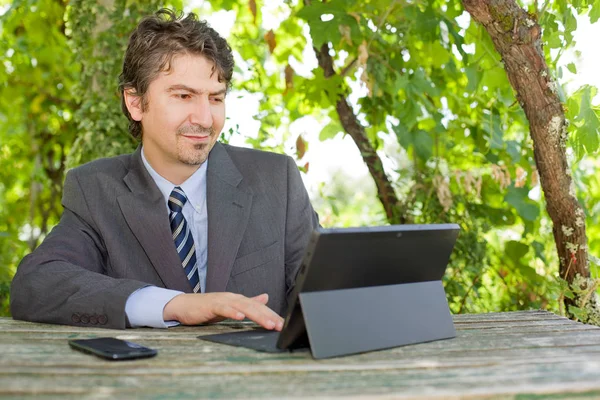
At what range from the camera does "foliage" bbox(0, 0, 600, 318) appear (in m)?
3.27

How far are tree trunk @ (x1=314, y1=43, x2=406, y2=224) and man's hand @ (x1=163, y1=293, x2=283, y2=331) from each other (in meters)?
2.22

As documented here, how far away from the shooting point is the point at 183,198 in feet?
8.27

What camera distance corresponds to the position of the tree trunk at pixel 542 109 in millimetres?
2535

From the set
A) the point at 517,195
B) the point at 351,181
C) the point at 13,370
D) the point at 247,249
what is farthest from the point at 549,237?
the point at 351,181

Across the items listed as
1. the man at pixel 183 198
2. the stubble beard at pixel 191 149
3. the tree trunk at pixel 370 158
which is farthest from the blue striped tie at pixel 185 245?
the tree trunk at pixel 370 158

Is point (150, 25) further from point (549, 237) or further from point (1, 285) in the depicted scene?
point (549, 237)

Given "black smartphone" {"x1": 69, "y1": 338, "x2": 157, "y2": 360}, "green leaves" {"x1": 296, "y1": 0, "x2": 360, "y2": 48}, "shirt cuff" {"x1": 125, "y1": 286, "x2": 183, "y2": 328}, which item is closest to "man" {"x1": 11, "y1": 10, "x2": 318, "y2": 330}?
"shirt cuff" {"x1": 125, "y1": 286, "x2": 183, "y2": 328}

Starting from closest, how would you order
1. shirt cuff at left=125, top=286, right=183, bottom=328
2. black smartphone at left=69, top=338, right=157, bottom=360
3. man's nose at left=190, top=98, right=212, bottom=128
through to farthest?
black smartphone at left=69, top=338, right=157, bottom=360
shirt cuff at left=125, top=286, right=183, bottom=328
man's nose at left=190, top=98, right=212, bottom=128

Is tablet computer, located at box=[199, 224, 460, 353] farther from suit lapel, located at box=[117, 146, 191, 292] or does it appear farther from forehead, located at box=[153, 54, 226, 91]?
forehead, located at box=[153, 54, 226, 91]

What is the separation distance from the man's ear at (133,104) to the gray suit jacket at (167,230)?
150 millimetres

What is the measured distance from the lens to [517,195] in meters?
3.52

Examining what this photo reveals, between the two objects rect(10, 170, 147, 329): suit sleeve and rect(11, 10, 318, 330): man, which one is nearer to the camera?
rect(10, 170, 147, 329): suit sleeve

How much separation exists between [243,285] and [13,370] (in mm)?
1305

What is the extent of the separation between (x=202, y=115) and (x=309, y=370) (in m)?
1.39
